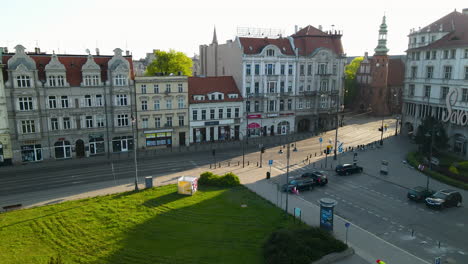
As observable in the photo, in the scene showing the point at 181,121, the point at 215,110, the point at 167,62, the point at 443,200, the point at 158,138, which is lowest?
the point at 443,200

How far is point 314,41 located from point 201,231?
51.5 m

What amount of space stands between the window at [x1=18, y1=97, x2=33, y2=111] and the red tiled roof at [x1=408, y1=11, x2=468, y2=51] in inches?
2468

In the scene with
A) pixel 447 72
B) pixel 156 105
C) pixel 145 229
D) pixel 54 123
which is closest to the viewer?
pixel 145 229

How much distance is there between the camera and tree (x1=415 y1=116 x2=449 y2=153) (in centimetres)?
5112

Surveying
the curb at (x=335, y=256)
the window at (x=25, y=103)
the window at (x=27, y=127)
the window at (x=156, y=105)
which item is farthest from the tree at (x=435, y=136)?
the window at (x=25, y=103)

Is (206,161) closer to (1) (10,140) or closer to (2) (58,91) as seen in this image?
(2) (58,91)

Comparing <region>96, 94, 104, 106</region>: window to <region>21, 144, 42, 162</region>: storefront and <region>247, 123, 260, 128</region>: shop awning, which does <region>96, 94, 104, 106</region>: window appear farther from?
<region>247, 123, 260, 128</region>: shop awning

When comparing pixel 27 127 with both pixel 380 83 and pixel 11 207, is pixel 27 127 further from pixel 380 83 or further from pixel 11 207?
pixel 380 83

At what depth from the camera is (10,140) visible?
47406mm

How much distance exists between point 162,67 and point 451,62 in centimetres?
5357

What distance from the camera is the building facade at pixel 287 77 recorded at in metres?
63.8

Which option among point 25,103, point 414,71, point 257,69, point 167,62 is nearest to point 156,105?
point 25,103

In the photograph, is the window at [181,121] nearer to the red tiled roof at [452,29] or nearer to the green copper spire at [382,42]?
the red tiled roof at [452,29]

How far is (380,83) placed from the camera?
9488cm
